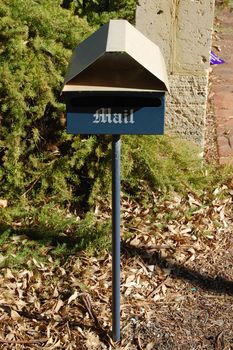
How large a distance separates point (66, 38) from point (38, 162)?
35.6 inches

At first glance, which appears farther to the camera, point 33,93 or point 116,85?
point 33,93

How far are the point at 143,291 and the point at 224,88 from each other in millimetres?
3525

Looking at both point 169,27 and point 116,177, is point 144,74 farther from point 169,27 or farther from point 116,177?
point 169,27

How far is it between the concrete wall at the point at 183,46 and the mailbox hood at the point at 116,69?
181 cm

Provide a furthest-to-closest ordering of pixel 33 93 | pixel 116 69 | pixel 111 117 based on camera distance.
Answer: pixel 33 93, pixel 111 117, pixel 116 69

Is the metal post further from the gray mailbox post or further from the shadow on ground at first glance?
the shadow on ground

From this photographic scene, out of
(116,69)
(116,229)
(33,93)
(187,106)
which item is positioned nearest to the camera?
(116,69)

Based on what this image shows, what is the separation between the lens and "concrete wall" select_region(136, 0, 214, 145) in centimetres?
436

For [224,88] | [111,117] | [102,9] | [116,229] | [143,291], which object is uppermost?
[102,9]

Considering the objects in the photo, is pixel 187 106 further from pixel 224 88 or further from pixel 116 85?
pixel 116 85

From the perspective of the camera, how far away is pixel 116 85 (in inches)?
102

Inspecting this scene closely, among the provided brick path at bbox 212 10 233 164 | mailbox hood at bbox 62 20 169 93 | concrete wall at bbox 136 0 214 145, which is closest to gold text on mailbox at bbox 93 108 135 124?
mailbox hood at bbox 62 20 169 93

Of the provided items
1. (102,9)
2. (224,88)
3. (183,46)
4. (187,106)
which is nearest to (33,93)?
(183,46)

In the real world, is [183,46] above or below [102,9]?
below
